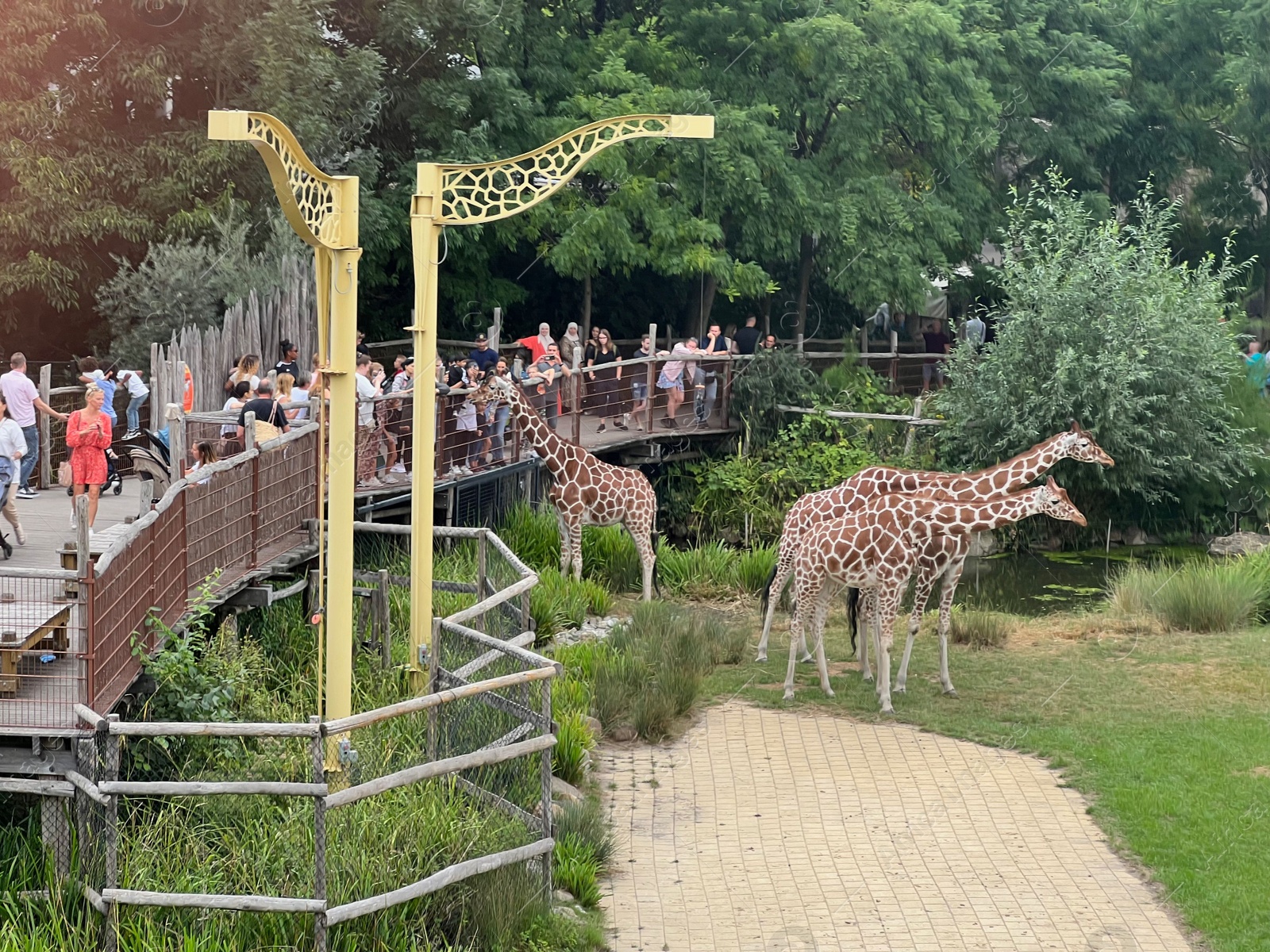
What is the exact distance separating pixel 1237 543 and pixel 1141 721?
11580mm

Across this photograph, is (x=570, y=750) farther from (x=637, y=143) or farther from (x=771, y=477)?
(x=637, y=143)

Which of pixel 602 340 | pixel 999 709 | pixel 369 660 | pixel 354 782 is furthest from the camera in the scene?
pixel 602 340

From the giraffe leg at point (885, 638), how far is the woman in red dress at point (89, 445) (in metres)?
6.84

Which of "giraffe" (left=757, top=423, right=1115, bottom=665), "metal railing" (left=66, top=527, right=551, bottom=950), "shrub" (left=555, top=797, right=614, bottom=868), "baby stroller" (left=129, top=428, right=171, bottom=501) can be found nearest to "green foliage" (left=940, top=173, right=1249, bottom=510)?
"giraffe" (left=757, top=423, right=1115, bottom=665)

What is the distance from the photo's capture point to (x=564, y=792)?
1194 cm

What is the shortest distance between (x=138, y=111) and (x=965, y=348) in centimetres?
1373

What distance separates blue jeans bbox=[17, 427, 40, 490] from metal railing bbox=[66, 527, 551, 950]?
755cm

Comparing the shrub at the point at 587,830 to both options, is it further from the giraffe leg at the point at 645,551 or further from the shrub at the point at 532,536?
the shrub at the point at 532,536

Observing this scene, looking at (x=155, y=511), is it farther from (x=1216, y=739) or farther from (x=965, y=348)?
(x=965, y=348)

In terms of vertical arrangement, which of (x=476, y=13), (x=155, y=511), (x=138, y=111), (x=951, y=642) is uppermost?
(x=476, y=13)

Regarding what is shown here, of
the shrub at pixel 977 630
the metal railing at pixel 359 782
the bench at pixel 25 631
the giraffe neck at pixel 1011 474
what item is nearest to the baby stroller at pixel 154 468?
the bench at pixel 25 631

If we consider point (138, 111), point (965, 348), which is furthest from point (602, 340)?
point (138, 111)

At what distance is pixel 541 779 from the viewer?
10055mm

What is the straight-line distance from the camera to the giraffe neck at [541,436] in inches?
781
